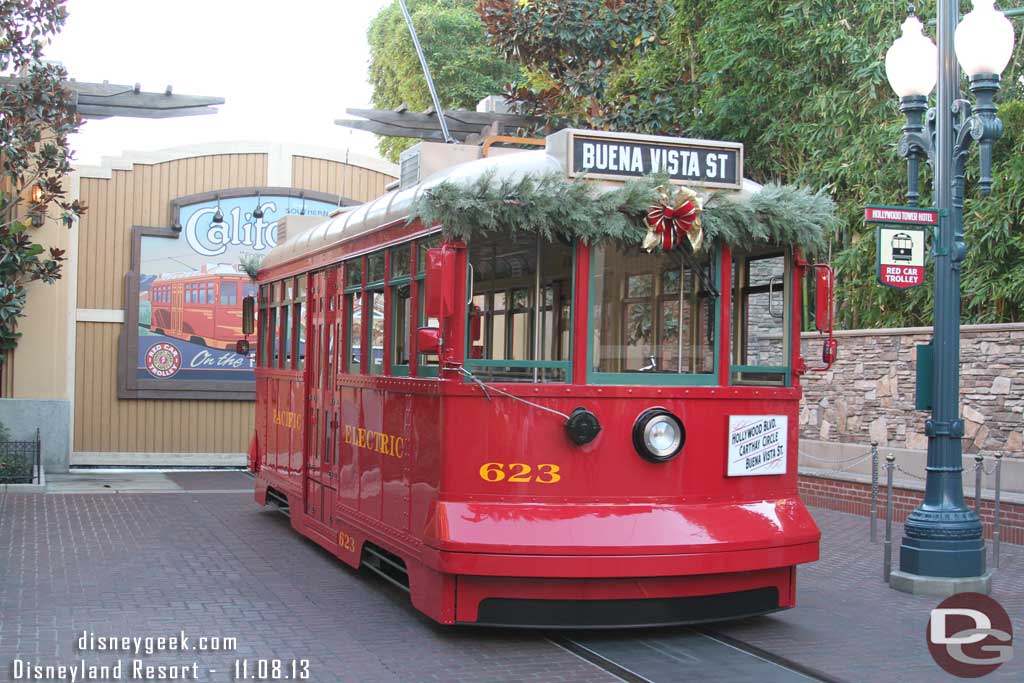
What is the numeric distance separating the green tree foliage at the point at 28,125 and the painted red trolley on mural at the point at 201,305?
9.74ft

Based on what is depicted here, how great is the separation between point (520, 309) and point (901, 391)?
8.94 m

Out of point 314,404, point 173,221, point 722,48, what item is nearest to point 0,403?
point 173,221

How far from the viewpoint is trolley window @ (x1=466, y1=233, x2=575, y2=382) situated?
744cm

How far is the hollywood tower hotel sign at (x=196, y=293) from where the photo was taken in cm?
1872

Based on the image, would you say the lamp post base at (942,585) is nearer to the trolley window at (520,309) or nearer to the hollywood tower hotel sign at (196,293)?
the trolley window at (520,309)

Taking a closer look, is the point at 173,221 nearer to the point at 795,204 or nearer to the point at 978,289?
the point at 978,289

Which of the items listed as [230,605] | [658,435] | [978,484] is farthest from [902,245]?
[230,605]

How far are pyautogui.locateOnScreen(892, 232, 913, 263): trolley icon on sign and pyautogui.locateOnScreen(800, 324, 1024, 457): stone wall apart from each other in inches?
170

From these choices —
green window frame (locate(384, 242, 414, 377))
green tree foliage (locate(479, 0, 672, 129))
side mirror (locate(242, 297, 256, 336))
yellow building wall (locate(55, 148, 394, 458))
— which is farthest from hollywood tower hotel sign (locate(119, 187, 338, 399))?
green window frame (locate(384, 242, 414, 377))

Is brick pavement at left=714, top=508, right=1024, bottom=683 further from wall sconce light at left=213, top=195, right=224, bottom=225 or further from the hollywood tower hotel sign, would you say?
wall sconce light at left=213, top=195, right=224, bottom=225

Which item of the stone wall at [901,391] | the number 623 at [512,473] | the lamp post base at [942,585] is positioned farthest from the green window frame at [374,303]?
the stone wall at [901,391]

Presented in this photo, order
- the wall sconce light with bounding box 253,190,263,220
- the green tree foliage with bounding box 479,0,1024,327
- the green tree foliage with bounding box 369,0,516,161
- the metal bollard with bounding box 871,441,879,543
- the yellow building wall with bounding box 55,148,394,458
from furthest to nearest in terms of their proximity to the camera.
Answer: the green tree foliage with bounding box 369,0,516,161 < the wall sconce light with bounding box 253,190,263,220 < the yellow building wall with bounding box 55,148,394,458 < the green tree foliage with bounding box 479,0,1024,327 < the metal bollard with bounding box 871,441,879,543

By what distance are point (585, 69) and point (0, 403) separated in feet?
33.0

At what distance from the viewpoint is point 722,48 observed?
19578mm
